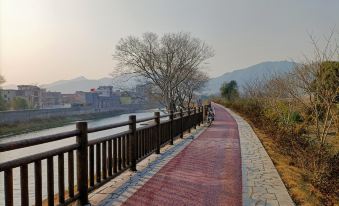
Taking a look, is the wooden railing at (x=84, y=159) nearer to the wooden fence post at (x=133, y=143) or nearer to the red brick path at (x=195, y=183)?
the wooden fence post at (x=133, y=143)

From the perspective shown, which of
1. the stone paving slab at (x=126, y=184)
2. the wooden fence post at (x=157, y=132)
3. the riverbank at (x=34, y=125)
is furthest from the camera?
the riverbank at (x=34, y=125)

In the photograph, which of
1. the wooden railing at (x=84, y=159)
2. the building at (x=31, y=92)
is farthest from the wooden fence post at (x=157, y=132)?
the building at (x=31, y=92)

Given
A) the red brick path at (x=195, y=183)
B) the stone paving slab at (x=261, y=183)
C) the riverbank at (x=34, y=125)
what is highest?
the red brick path at (x=195, y=183)

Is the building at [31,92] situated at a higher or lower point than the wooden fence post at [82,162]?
higher

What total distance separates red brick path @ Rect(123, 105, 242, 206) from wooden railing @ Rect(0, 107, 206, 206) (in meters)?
0.61

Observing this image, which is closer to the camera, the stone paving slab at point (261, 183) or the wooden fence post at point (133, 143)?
the stone paving slab at point (261, 183)

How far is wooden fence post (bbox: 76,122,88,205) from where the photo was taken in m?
4.48

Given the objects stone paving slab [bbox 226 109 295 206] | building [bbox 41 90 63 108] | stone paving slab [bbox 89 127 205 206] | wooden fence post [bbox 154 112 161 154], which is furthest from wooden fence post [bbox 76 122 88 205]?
building [bbox 41 90 63 108]

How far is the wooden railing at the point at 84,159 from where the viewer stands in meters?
3.29

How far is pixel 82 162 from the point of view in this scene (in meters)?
4.56

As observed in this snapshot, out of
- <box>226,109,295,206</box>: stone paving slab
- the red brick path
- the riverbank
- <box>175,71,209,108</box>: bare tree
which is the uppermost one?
<box>175,71,209,108</box>: bare tree

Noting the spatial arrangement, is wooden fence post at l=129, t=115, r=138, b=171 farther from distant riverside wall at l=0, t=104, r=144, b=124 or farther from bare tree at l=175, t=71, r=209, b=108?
distant riverside wall at l=0, t=104, r=144, b=124

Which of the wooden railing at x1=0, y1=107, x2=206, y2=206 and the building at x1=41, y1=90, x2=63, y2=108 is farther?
the building at x1=41, y1=90, x2=63, y2=108

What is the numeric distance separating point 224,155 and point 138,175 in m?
3.53
